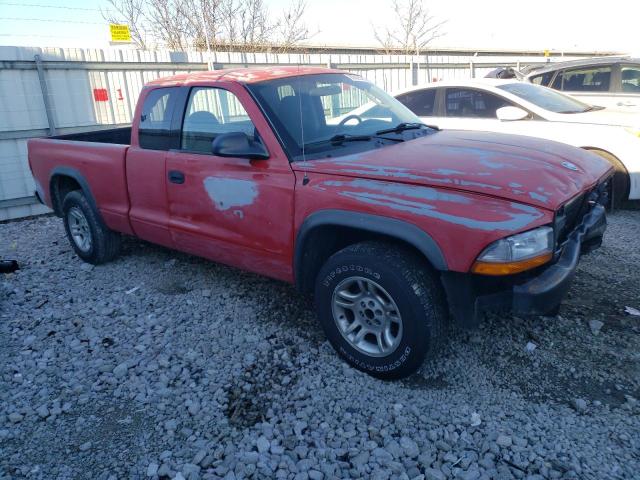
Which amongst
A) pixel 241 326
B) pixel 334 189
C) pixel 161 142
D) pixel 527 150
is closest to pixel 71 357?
pixel 241 326

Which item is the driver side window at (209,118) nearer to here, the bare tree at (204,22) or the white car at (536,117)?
the white car at (536,117)

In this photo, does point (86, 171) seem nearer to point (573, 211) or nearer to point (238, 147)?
point (238, 147)

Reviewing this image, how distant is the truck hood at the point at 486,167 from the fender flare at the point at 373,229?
0.81 feet

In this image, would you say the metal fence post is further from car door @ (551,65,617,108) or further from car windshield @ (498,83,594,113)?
car door @ (551,65,617,108)

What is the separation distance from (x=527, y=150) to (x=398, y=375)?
1717 mm

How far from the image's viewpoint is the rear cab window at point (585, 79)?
861cm

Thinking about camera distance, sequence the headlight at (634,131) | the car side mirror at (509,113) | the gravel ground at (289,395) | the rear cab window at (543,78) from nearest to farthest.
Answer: the gravel ground at (289,395), the headlight at (634,131), the car side mirror at (509,113), the rear cab window at (543,78)

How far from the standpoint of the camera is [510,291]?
2695 mm

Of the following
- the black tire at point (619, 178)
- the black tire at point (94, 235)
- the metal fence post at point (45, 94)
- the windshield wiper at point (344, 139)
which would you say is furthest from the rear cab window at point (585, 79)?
the metal fence post at point (45, 94)

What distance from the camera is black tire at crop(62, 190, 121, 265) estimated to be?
5184 millimetres

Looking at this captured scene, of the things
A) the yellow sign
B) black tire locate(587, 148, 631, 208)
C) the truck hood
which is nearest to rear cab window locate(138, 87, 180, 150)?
the truck hood

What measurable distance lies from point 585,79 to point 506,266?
7795mm

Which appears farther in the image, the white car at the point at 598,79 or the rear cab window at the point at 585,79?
the rear cab window at the point at 585,79

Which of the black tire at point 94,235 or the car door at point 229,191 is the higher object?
the car door at point 229,191
